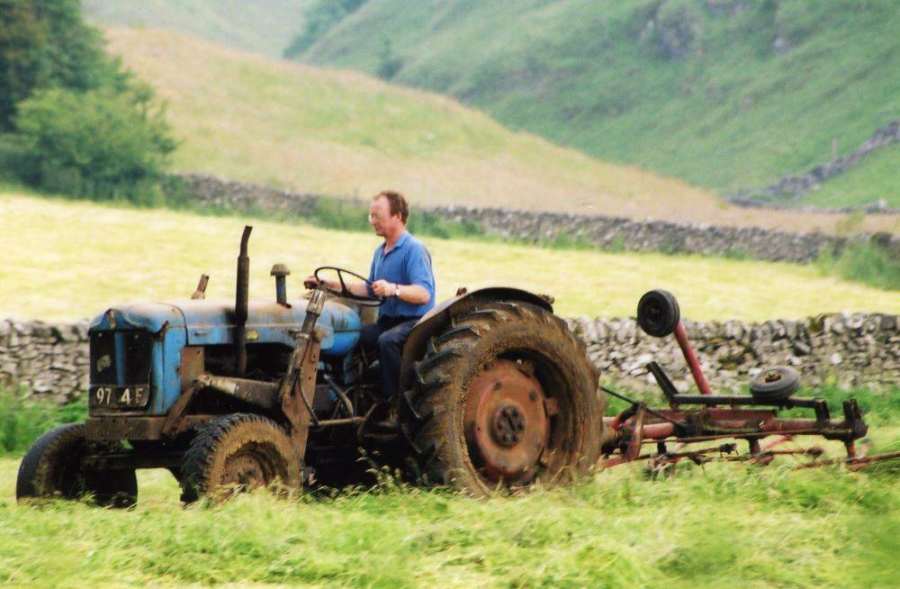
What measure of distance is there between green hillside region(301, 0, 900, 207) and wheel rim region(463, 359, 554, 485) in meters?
42.0

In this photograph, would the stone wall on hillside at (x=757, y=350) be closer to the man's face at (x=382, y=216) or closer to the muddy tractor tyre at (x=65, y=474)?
the man's face at (x=382, y=216)

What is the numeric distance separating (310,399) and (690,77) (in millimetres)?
72222

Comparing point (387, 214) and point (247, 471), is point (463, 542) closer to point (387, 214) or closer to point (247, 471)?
point (247, 471)

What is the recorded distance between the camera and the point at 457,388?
8.23 m

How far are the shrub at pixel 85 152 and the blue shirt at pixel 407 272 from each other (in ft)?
86.2

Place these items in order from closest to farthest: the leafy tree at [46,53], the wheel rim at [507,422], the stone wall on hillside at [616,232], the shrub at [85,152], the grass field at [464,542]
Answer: the grass field at [464,542] < the wheel rim at [507,422] < the stone wall on hillside at [616,232] < the shrub at [85,152] < the leafy tree at [46,53]

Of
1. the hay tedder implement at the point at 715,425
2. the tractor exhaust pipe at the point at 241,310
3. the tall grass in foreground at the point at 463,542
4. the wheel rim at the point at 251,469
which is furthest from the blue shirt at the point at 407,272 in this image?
the hay tedder implement at the point at 715,425

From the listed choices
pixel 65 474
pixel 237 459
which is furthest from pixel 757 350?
pixel 237 459

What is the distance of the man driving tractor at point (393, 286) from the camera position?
8477mm

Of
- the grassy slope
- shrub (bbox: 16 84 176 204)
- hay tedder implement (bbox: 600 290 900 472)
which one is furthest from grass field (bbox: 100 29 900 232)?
the grassy slope

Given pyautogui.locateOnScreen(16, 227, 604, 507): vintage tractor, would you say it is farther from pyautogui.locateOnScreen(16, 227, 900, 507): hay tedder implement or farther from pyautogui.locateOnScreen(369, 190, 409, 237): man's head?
pyautogui.locateOnScreen(369, 190, 409, 237): man's head

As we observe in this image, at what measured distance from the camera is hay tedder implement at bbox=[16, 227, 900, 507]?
7.87 metres

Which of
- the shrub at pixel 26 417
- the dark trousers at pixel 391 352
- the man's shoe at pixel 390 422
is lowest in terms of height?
the shrub at pixel 26 417

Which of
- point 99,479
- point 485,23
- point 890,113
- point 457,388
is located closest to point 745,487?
point 457,388
